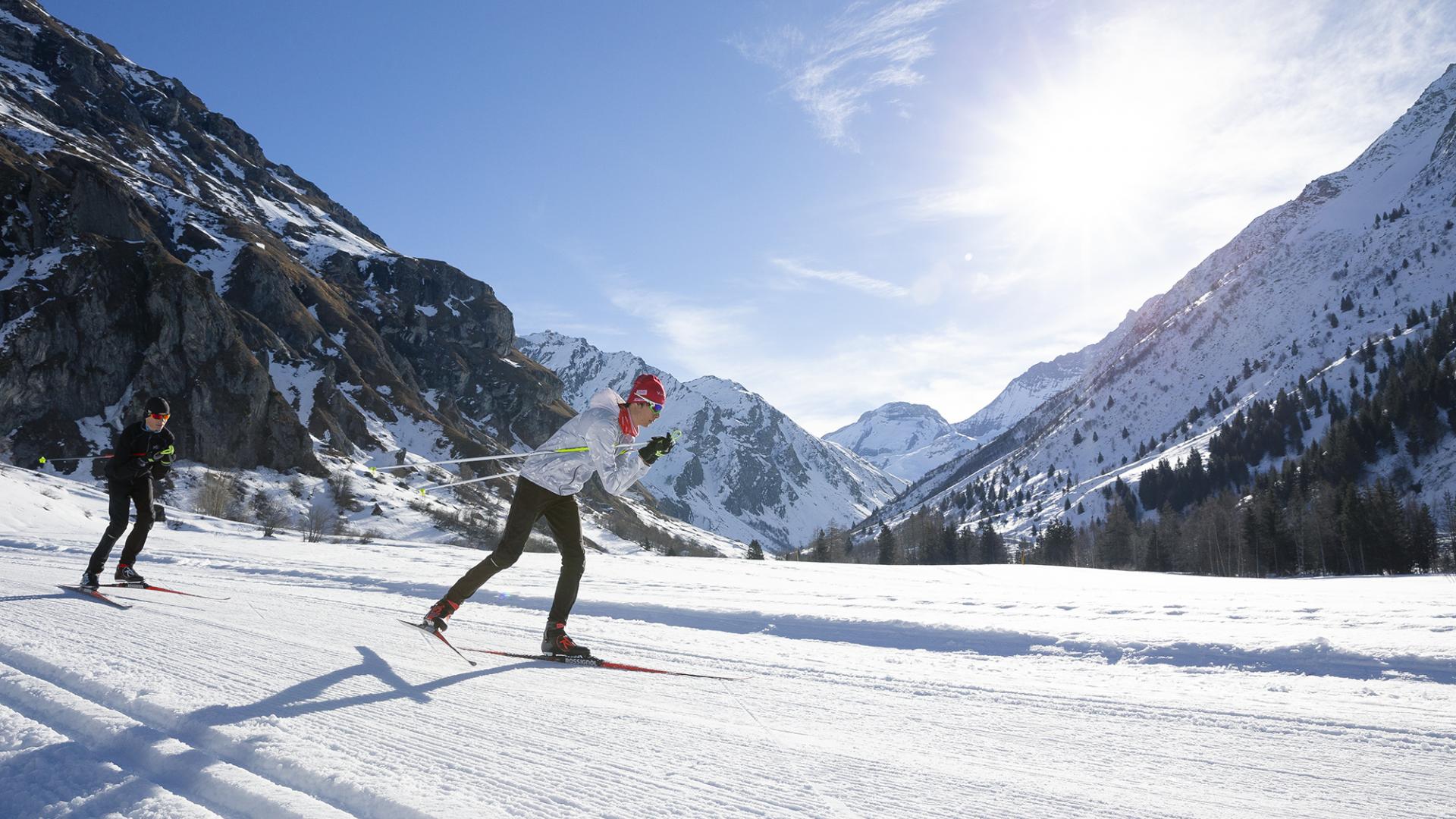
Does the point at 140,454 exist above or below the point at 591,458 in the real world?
below

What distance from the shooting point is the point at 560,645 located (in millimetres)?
5301

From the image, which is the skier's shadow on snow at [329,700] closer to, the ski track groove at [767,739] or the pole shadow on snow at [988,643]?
the ski track groove at [767,739]

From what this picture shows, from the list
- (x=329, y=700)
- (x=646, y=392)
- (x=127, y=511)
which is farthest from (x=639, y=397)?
(x=127, y=511)

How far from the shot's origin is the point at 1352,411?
122m

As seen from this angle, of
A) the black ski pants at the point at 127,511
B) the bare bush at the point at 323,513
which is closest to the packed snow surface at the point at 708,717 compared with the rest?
the black ski pants at the point at 127,511

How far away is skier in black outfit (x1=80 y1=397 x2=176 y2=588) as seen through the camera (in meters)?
7.86

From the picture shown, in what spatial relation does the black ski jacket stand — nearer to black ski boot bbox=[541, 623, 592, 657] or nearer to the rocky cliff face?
black ski boot bbox=[541, 623, 592, 657]

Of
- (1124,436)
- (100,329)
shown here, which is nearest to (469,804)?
(100,329)

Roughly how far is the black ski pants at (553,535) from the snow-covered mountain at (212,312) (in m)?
84.6

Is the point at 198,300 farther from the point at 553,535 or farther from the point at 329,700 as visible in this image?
the point at 329,700

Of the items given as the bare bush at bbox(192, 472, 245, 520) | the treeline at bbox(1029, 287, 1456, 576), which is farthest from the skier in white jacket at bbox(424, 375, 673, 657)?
the treeline at bbox(1029, 287, 1456, 576)

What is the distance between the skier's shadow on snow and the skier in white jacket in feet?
2.66

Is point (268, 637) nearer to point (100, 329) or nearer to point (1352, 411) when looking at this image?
point (100, 329)

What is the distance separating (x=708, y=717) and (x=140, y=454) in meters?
7.94
